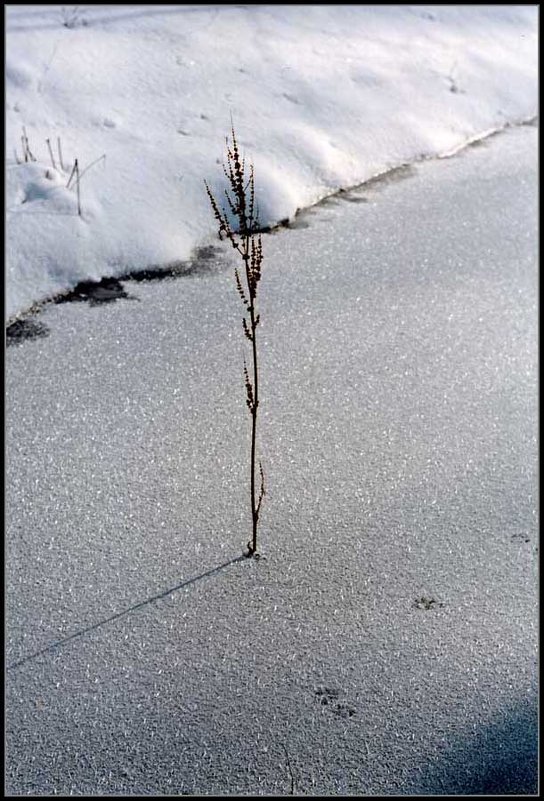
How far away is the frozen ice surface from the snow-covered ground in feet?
0.73

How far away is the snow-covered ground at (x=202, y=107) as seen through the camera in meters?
2.74

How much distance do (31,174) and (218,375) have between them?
1089 mm

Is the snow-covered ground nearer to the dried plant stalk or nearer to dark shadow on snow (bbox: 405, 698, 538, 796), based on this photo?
the dried plant stalk

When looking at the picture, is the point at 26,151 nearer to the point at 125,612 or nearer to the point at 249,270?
the point at 249,270

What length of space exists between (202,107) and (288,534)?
2.04m

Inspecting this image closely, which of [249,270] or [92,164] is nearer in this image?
[249,270]

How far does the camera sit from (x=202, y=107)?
3303 millimetres

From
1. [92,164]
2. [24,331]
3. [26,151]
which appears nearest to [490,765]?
[24,331]

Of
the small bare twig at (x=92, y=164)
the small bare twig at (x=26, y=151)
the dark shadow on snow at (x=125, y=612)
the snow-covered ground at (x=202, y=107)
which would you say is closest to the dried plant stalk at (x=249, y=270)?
the dark shadow on snow at (x=125, y=612)

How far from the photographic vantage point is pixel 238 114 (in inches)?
130

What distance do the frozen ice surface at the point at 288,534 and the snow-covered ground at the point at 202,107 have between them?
222 millimetres

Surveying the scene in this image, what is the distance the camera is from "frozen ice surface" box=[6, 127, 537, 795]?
4.79 feet

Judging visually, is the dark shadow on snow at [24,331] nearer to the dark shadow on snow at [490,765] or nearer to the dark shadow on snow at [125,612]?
the dark shadow on snow at [125,612]

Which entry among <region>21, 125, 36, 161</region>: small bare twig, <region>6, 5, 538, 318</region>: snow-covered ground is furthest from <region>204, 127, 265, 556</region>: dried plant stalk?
<region>21, 125, 36, 161</region>: small bare twig
